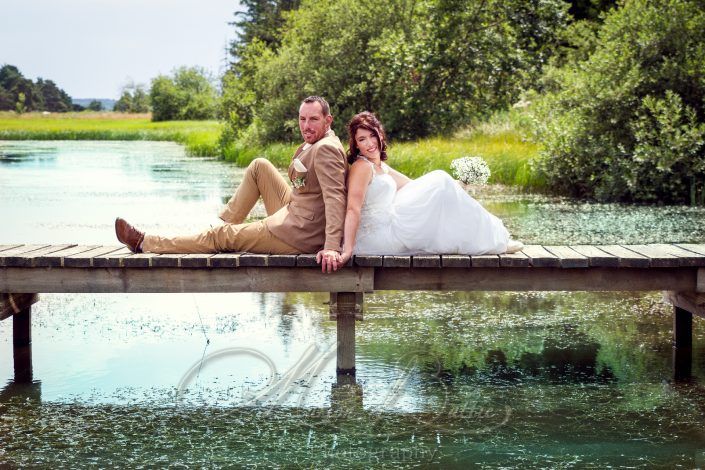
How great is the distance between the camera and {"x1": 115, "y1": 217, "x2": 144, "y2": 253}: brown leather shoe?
644 cm

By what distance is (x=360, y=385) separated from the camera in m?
6.29

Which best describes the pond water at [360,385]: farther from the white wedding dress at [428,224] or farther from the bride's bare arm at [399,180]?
the bride's bare arm at [399,180]

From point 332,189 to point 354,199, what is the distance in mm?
162

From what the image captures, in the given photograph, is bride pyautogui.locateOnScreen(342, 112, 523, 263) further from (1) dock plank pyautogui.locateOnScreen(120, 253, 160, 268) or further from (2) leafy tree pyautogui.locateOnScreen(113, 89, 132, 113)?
(2) leafy tree pyautogui.locateOnScreen(113, 89, 132, 113)

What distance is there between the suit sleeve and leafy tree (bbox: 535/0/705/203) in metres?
12.3

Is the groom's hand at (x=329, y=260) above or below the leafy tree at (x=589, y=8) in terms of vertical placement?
below

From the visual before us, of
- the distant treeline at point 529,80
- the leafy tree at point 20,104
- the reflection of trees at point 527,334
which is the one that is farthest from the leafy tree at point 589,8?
the leafy tree at point 20,104

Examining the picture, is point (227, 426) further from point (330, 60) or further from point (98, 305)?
point (330, 60)

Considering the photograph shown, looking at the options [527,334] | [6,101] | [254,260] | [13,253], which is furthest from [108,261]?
[6,101]

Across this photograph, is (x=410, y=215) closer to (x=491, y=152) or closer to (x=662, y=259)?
(x=662, y=259)

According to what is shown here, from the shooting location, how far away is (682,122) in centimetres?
1894

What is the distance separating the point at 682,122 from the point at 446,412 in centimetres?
1464

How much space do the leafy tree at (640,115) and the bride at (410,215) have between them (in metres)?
11.8

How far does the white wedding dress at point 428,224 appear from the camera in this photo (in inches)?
253
